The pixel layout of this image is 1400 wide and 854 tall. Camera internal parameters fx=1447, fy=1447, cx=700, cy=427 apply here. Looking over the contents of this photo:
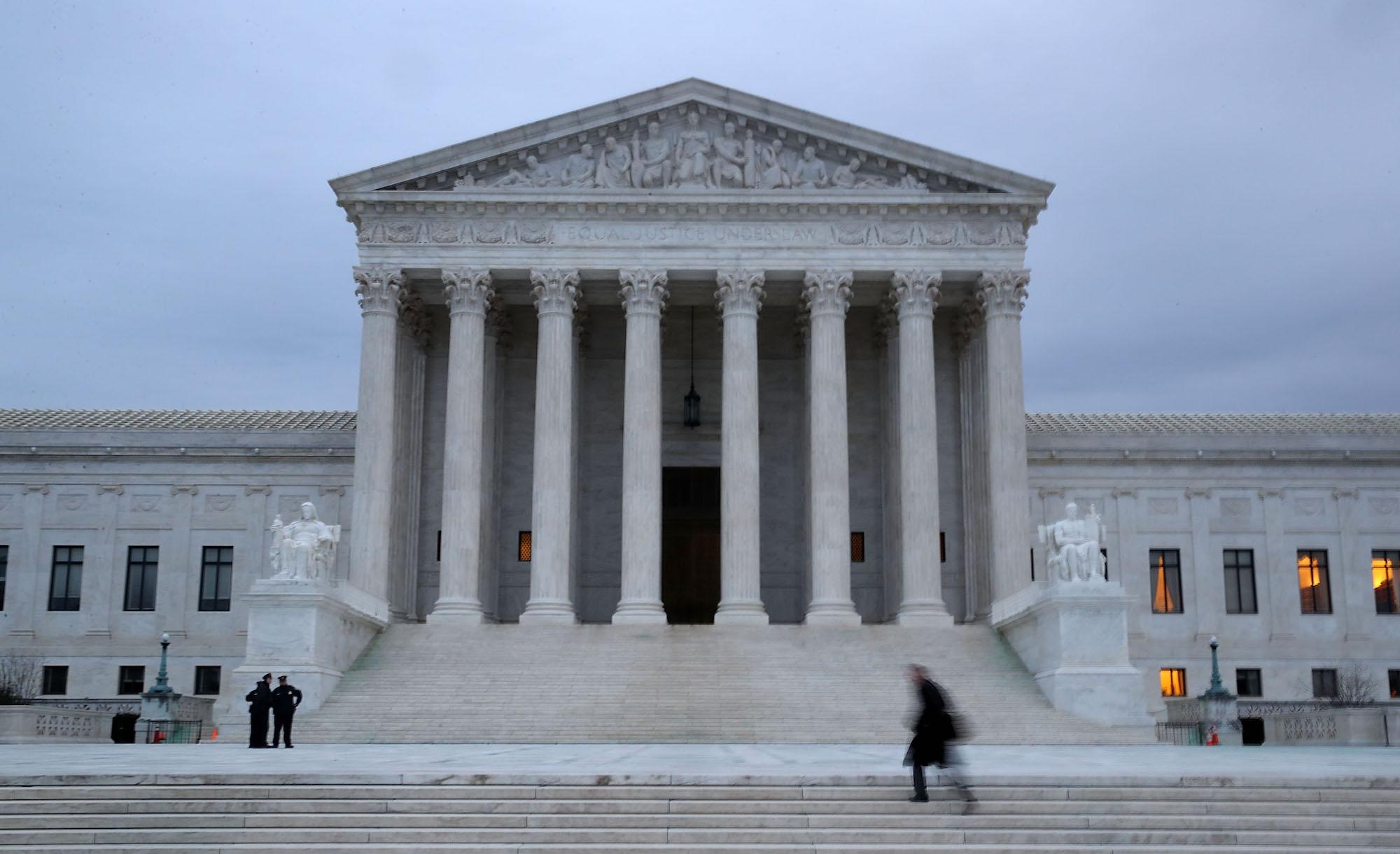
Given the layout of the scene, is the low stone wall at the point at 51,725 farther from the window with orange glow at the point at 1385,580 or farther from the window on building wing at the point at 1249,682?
the window with orange glow at the point at 1385,580

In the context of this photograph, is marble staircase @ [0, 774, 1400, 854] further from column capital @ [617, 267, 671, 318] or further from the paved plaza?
column capital @ [617, 267, 671, 318]

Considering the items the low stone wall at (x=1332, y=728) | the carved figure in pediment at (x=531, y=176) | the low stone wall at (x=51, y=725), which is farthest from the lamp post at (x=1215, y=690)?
the low stone wall at (x=51, y=725)

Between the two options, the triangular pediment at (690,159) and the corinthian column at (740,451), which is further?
the triangular pediment at (690,159)

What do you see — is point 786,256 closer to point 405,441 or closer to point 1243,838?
point 405,441

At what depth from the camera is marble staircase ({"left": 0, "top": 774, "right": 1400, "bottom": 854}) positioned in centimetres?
1723

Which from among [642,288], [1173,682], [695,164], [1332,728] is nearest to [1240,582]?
[1173,682]

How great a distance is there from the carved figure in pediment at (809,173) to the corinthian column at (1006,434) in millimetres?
6140

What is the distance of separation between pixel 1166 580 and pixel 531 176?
27.3 metres

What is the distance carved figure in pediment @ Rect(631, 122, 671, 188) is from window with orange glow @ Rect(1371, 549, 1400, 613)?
29.7m

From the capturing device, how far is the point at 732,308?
46750 mm

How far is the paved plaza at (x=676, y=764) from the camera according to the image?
18.8m

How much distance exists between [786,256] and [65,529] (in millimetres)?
28563

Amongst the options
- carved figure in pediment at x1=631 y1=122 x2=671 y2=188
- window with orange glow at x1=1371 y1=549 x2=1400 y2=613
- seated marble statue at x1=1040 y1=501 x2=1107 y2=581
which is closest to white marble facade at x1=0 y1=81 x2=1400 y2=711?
carved figure in pediment at x1=631 y1=122 x2=671 y2=188

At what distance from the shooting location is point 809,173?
4734 centimetres
